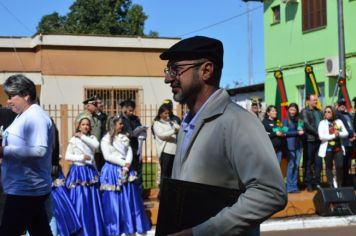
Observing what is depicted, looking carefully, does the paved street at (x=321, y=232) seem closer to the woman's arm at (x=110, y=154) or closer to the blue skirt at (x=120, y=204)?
the blue skirt at (x=120, y=204)

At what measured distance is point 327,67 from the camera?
2128 centimetres

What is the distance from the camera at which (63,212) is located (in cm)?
880

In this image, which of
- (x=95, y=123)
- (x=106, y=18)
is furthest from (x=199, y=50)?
(x=106, y=18)

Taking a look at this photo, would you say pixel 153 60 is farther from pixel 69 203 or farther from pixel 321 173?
pixel 69 203

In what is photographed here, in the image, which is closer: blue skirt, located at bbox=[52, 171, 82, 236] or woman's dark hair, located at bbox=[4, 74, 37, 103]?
woman's dark hair, located at bbox=[4, 74, 37, 103]

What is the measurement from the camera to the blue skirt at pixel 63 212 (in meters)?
8.77

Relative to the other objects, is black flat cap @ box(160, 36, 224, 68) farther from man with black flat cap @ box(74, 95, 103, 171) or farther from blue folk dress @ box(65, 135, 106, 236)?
man with black flat cap @ box(74, 95, 103, 171)

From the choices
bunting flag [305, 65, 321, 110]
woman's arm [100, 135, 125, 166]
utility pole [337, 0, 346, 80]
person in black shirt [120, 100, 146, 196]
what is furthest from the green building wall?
woman's arm [100, 135, 125, 166]

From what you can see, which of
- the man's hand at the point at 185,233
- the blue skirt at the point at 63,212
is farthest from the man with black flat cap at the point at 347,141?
the man's hand at the point at 185,233

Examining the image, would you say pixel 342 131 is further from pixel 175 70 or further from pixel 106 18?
pixel 106 18

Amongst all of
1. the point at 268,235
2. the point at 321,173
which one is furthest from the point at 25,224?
the point at 321,173

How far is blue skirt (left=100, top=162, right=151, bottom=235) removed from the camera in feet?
30.2

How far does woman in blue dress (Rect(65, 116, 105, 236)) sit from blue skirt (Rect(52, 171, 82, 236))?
89 mm

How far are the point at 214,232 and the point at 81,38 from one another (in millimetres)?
21915
